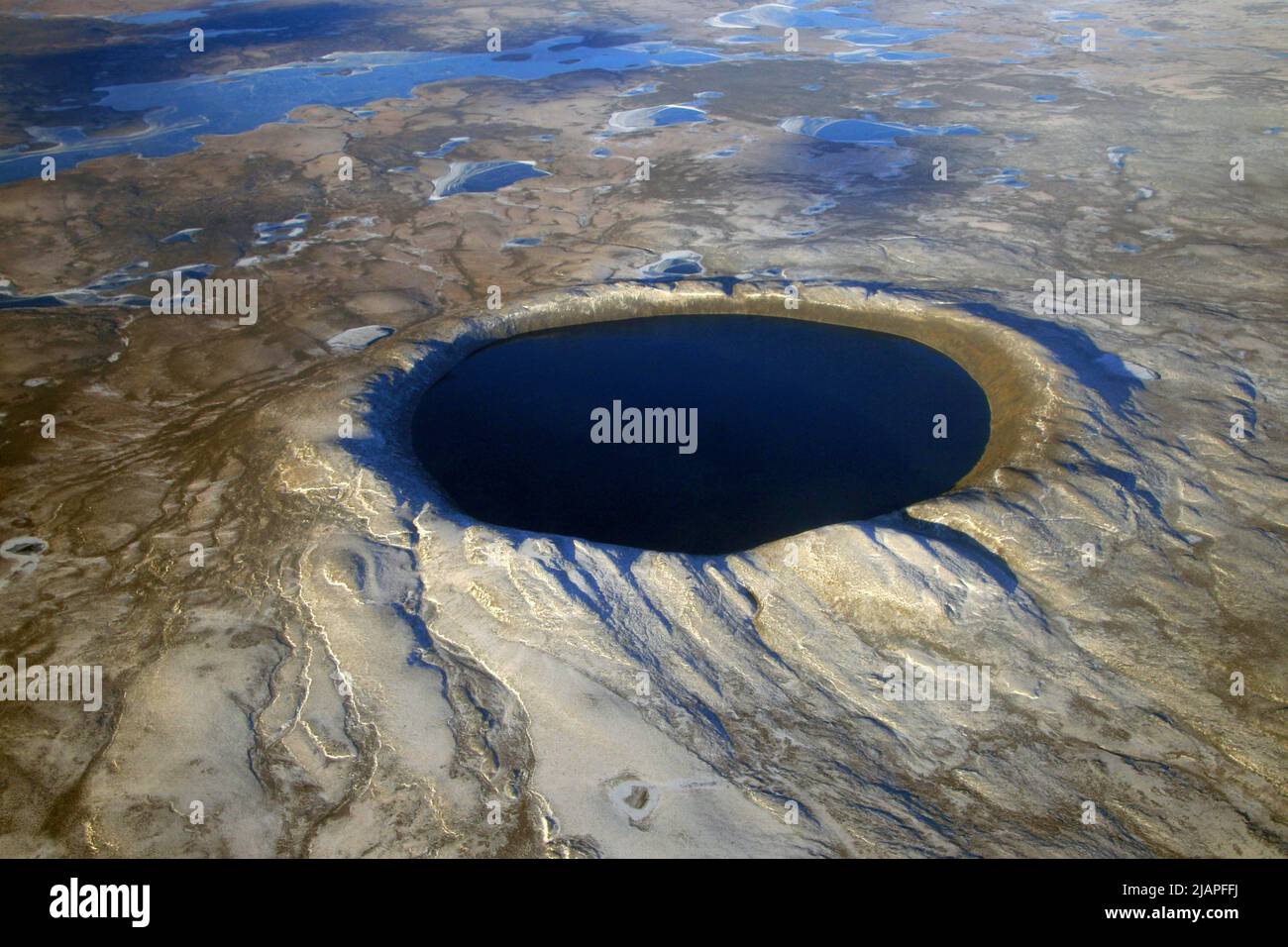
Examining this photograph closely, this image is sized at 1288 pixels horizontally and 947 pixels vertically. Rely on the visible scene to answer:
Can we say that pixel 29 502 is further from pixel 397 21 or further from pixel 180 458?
pixel 397 21

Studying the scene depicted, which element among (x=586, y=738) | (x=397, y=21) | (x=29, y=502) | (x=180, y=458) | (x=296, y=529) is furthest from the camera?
(x=397, y=21)

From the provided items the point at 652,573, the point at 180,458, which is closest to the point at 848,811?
the point at 652,573

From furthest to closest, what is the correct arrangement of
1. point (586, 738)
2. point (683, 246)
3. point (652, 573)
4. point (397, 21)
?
point (397, 21), point (683, 246), point (652, 573), point (586, 738)

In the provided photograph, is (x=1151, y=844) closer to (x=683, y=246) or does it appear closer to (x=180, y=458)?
(x=180, y=458)

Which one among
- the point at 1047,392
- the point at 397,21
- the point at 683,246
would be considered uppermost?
the point at 397,21

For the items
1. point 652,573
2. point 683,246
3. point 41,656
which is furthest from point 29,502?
point 683,246

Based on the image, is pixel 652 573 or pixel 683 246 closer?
pixel 652 573

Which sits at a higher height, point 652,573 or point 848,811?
point 652,573
